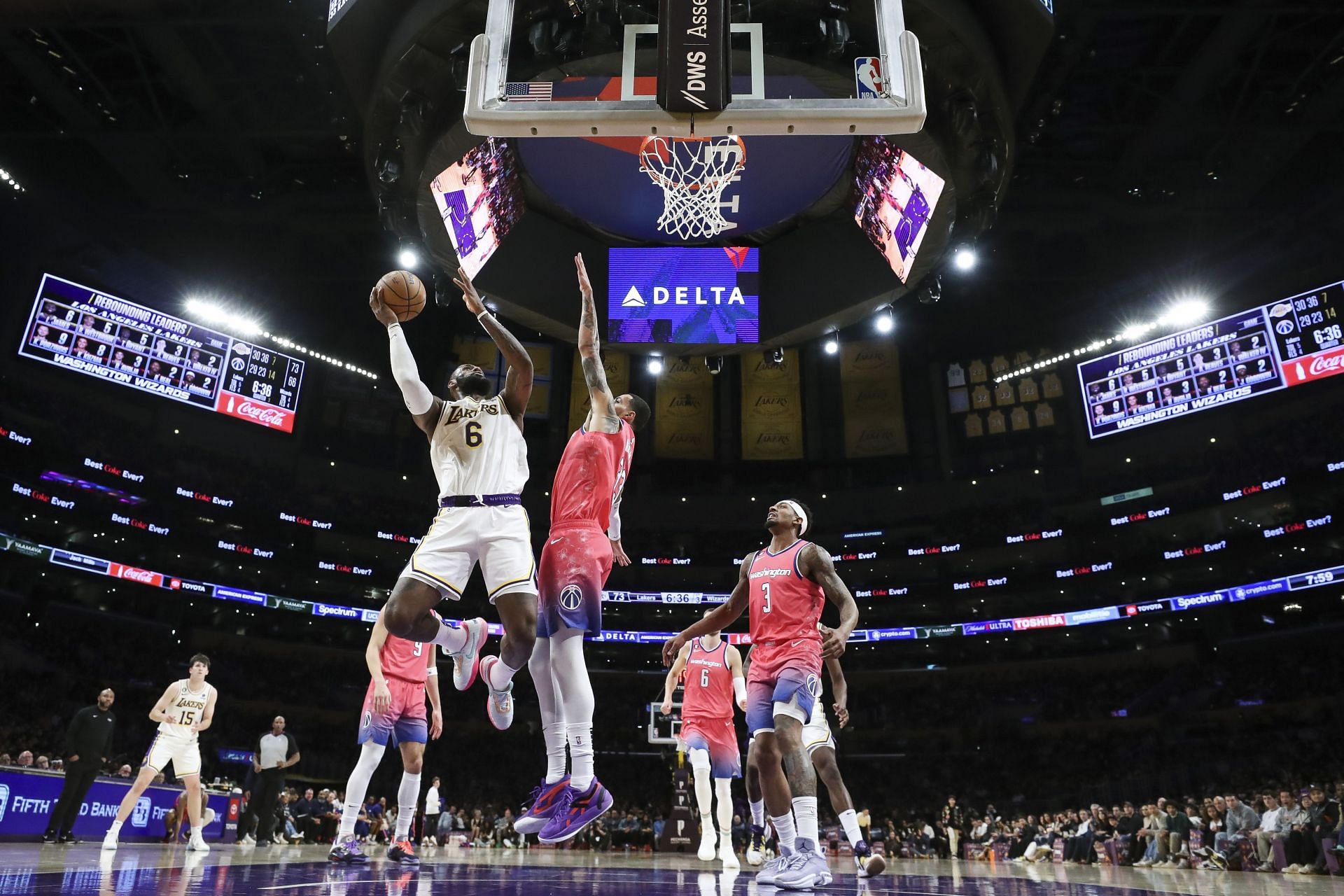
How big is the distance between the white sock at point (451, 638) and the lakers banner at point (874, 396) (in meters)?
27.8

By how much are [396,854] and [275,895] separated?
12.3 ft

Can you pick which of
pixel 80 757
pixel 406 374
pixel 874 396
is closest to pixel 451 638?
pixel 406 374

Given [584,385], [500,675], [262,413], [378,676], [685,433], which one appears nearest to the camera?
[500,675]

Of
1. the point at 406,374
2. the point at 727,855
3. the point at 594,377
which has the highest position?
the point at 594,377

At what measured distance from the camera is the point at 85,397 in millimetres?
28641

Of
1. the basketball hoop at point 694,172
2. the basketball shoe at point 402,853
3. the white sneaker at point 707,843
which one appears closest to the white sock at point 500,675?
the basketball shoe at point 402,853

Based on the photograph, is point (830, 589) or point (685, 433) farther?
point (685, 433)

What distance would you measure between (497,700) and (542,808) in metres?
0.94

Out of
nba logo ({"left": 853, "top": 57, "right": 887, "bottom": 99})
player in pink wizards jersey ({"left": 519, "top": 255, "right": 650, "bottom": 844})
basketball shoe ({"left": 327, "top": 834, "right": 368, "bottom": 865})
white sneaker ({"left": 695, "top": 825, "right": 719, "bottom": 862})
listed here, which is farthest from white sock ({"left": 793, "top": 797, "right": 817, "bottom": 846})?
white sneaker ({"left": 695, "top": 825, "right": 719, "bottom": 862})

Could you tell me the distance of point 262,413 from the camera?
92.8 feet

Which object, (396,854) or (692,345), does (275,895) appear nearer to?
(396,854)

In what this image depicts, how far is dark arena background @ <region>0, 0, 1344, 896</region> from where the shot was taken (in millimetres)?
7062

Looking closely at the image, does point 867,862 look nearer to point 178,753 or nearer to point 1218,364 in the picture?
point 178,753

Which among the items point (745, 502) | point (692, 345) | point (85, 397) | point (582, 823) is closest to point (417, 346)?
point (85, 397)
